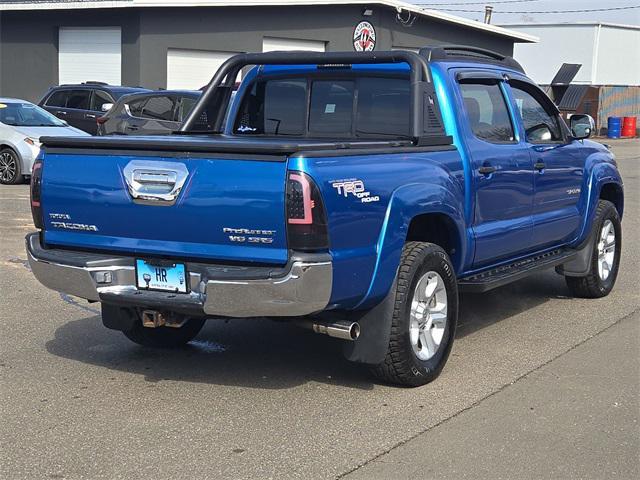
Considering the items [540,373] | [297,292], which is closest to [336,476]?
[297,292]

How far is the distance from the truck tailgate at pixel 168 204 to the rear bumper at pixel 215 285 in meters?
0.08

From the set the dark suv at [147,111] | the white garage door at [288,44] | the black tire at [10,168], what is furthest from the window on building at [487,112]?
the white garage door at [288,44]

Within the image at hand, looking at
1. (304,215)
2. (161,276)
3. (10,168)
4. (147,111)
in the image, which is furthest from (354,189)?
(147,111)

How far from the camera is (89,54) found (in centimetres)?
2809

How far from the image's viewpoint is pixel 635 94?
4672 cm

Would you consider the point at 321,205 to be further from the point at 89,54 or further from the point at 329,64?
the point at 89,54

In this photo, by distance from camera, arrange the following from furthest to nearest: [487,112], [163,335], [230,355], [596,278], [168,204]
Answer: [596,278] < [487,112] < [163,335] < [230,355] < [168,204]

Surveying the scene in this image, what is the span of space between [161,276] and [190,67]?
23826 mm

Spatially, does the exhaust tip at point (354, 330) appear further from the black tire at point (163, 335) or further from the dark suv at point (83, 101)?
the dark suv at point (83, 101)

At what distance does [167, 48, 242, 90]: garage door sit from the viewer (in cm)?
2797

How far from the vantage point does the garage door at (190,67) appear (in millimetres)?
27969

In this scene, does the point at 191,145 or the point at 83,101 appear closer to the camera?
the point at 191,145

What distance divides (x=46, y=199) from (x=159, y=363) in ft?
4.47

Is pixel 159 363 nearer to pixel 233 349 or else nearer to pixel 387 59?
pixel 233 349
